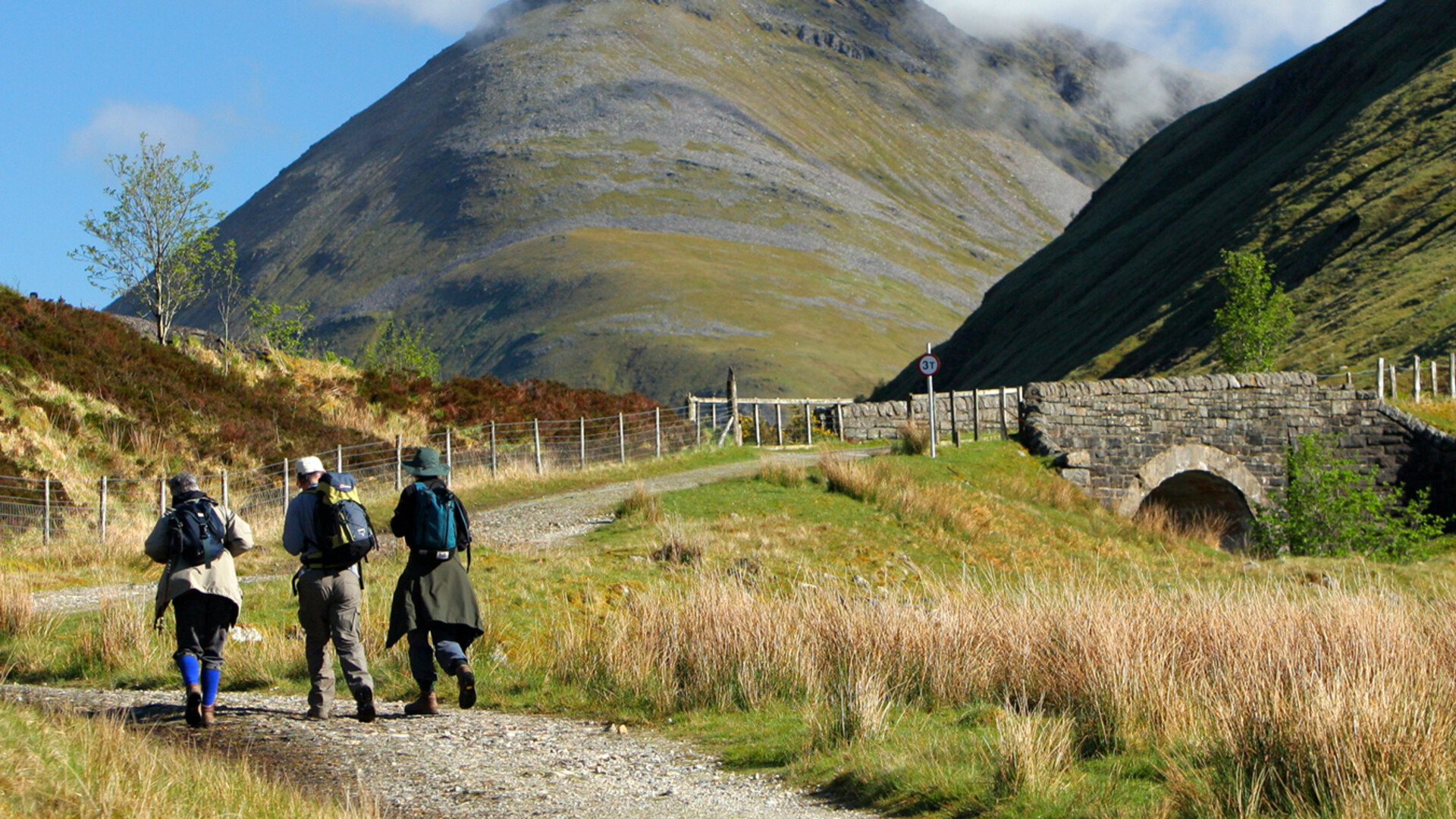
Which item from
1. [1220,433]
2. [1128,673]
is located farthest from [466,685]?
[1220,433]

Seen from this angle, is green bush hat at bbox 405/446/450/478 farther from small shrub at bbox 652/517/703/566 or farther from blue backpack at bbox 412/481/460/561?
small shrub at bbox 652/517/703/566

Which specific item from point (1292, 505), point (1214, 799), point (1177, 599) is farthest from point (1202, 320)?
point (1214, 799)

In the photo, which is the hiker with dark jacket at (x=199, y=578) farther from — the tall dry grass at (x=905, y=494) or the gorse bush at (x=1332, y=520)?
the gorse bush at (x=1332, y=520)

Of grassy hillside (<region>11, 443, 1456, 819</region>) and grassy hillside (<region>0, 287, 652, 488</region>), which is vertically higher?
grassy hillside (<region>0, 287, 652, 488</region>)

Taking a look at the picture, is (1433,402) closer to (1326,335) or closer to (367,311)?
(1326,335)

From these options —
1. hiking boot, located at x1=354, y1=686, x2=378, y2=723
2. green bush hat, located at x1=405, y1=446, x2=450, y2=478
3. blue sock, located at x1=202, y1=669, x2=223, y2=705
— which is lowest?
hiking boot, located at x1=354, y1=686, x2=378, y2=723

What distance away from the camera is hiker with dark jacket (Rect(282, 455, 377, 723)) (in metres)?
8.46

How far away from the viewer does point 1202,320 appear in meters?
68.6

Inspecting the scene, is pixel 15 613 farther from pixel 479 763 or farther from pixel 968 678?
pixel 968 678

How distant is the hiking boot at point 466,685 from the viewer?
28.2 ft

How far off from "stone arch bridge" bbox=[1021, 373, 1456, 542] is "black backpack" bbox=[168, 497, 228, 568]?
2139 cm

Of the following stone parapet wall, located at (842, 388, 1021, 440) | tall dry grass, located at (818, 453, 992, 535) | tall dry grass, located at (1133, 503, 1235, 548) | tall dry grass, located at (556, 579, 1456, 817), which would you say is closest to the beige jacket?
tall dry grass, located at (556, 579, 1456, 817)

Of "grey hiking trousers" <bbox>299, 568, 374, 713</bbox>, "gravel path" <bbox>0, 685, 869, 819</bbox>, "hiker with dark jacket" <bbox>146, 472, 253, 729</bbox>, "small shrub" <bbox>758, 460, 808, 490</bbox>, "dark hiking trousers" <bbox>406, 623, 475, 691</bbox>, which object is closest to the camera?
"gravel path" <bbox>0, 685, 869, 819</bbox>

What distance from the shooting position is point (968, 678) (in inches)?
342
